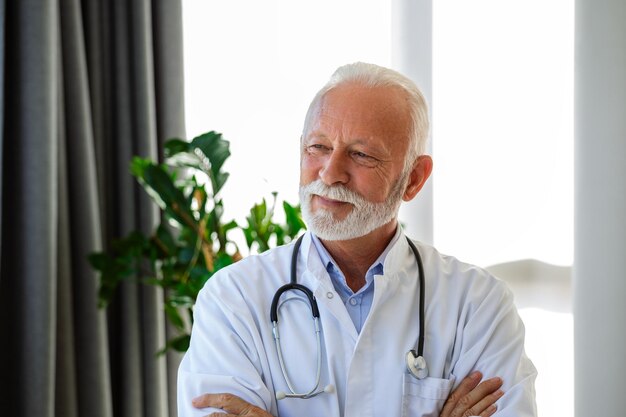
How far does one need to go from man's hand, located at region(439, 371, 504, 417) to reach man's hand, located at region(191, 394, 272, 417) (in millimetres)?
380

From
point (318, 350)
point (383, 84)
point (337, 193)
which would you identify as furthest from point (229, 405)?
point (383, 84)

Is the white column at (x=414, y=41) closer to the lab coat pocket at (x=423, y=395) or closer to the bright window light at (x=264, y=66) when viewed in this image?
the bright window light at (x=264, y=66)

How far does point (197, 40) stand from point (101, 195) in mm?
735

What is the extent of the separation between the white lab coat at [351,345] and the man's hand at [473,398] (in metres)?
0.02

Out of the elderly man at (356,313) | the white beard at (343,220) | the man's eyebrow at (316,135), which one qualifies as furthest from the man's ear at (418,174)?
the man's eyebrow at (316,135)

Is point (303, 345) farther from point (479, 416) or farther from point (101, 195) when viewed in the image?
point (101, 195)

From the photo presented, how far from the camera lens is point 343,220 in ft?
5.26

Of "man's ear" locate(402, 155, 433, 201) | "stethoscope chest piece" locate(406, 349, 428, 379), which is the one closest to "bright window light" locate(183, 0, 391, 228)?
"man's ear" locate(402, 155, 433, 201)

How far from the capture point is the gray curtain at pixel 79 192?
229 cm

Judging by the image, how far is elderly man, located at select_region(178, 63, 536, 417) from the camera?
1.55 meters

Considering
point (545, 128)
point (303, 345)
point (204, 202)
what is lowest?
point (303, 345)
